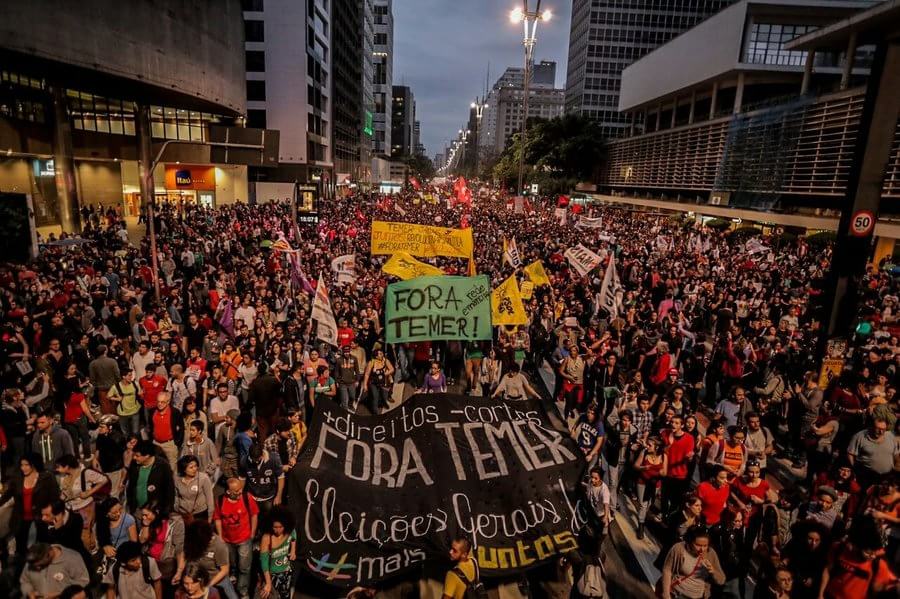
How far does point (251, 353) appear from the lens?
9.38 metres

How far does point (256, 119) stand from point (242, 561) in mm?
58387

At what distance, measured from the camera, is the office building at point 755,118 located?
102 feet

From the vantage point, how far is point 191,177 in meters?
45.1

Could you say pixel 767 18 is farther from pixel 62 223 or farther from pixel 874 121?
pixel 62 223

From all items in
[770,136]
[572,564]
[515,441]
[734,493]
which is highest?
[770,136]

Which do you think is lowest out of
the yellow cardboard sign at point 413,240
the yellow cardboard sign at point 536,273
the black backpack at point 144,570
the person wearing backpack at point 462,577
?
the black backpack at point 144,570

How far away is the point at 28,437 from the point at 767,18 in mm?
55700

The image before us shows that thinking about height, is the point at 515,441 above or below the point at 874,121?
below

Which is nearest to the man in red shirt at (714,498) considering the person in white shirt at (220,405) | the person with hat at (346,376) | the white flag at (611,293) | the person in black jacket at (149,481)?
the person in black jacket at (149,481)

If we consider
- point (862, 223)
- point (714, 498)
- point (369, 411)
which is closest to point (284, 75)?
point (369, 411)

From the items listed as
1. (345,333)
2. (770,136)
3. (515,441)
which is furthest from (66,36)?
(770,136)

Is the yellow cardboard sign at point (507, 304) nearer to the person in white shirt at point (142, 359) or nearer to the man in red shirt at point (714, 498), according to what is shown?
the man in red shirt at point (714, 498)

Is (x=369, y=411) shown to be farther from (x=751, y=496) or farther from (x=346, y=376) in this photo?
(x=751, y=496)

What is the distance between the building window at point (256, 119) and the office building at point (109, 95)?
10353 millimetres
